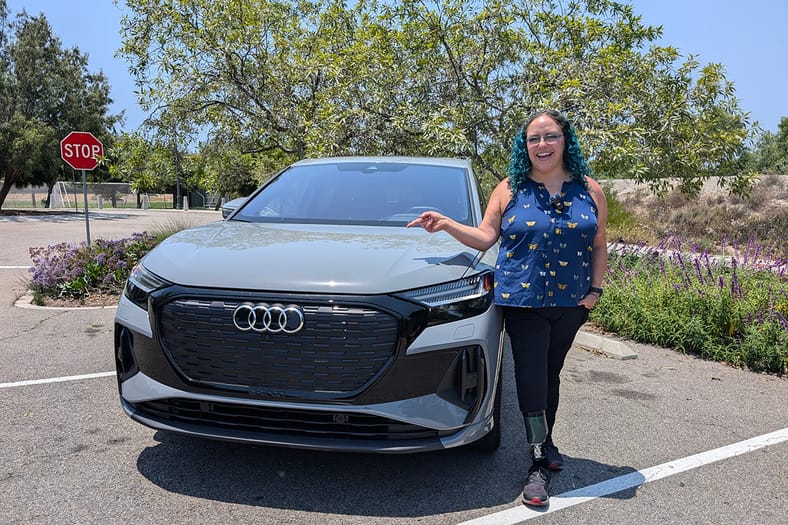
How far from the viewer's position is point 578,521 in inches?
111

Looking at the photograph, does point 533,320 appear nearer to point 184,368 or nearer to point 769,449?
point 184,368

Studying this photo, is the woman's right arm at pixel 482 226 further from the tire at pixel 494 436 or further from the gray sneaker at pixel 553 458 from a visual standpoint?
the gray sneaker at pixel 553 458

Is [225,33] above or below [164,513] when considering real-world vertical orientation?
above

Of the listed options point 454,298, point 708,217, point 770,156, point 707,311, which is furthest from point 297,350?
point 770,156

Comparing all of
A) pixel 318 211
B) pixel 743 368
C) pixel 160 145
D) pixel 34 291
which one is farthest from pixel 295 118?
pixel 743 368

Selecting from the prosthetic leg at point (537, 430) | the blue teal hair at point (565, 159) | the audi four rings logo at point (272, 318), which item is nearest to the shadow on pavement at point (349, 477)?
the prosthetic leg at point (537, 430)

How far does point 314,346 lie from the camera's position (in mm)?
2643

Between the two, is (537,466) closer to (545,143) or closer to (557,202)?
(557,202)

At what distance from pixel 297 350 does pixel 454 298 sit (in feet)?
2.42

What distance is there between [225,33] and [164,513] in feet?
31.9

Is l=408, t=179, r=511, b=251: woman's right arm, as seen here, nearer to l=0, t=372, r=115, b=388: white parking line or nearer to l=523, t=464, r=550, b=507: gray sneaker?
l=523, t=464, r=550, b=507: gray sneaker

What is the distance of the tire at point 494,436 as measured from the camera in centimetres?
318

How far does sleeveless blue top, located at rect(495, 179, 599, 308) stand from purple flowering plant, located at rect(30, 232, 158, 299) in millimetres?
6291

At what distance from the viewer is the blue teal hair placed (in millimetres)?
3018
